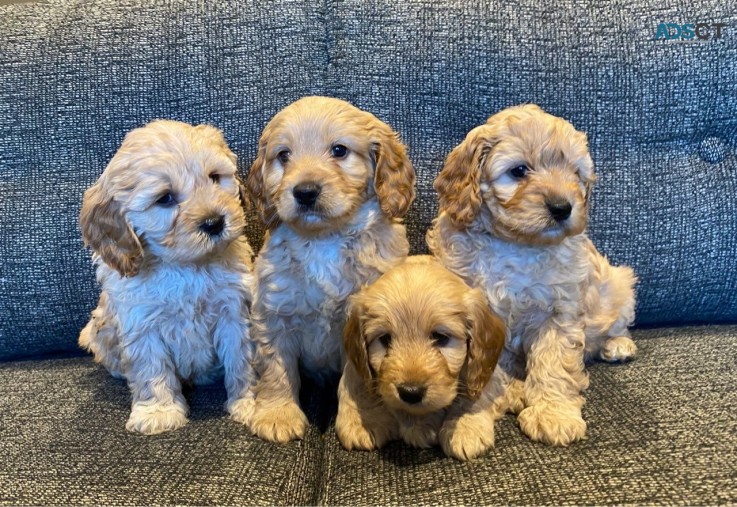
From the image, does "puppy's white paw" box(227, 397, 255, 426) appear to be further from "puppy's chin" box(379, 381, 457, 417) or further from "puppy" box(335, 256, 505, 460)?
"puppy's chin" box(379, 381, 457, 417)

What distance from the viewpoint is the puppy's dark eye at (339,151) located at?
234 cm

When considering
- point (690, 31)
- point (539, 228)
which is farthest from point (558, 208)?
point (690, 31)

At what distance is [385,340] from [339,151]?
77 cm

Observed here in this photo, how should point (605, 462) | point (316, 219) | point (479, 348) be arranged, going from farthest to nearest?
point (316, 219) → point (479, 348) → point (605, 462)

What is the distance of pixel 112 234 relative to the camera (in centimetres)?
229

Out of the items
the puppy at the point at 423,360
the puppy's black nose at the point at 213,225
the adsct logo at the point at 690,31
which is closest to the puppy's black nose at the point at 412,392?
the puppy at the point at 423,360

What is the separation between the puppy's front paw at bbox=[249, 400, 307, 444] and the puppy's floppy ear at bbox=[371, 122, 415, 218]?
2.89ft

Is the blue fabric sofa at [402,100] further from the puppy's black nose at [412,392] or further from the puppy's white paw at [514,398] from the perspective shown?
the puppy's black nose at [412,392]

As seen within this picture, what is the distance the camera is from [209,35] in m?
2.90

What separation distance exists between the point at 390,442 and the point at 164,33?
2.22m

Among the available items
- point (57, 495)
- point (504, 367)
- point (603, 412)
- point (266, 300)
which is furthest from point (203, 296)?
point (603, 412)

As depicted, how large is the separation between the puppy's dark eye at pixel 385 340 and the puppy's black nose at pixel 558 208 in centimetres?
75

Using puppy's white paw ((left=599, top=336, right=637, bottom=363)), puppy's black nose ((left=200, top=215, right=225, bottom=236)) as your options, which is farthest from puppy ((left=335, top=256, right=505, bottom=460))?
puppy's white paw ((left=599, top=336, right=637, bottom=363))

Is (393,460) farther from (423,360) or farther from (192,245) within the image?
(192,245)
